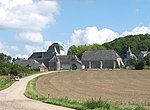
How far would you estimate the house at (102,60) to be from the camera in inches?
5512

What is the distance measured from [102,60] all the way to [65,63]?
51.0 ft

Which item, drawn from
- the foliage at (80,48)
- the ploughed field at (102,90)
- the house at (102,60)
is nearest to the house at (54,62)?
the house at (102,60)

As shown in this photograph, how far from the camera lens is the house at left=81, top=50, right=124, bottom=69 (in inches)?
5512

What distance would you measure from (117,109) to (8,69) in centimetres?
7886

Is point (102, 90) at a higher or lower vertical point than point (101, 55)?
lower

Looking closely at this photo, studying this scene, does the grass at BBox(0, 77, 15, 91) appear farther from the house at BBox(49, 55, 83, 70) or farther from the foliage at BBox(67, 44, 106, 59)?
the foliage at BBox(67, 44, 106, 59)

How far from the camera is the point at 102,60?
144 meters

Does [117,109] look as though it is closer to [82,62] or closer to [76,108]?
[76,108]

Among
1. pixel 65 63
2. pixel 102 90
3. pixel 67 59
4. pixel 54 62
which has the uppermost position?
pixel 67 59

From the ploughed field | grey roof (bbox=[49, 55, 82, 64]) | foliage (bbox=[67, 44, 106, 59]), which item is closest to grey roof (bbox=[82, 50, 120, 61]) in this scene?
grey roof (bbox=[49, 55, 82, 64])

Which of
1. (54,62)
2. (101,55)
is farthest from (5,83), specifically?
(101,55)

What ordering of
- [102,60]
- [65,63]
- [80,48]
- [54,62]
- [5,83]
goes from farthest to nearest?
1. [80,48]
2. [54,62]
3. [65,63]
4. [102,60]
5. [5,83]

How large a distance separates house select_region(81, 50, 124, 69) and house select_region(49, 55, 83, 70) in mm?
4654

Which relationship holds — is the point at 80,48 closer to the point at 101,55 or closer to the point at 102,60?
the point at 101,55
